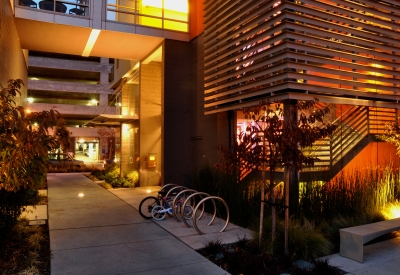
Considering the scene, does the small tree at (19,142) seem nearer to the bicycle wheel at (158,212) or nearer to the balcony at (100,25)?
the bicycle wheel at (158,212)

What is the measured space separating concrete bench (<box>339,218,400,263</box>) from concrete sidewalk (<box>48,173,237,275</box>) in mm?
2369

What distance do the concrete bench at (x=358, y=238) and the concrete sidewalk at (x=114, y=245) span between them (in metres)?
2.37

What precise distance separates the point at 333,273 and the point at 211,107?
7976mm

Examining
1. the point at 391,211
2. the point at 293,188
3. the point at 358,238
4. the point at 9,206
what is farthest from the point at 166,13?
the point at 358,238

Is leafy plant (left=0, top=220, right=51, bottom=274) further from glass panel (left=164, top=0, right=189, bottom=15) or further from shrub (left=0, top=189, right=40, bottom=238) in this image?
glass panel (left=164, top=0, right=189, bottom=15)

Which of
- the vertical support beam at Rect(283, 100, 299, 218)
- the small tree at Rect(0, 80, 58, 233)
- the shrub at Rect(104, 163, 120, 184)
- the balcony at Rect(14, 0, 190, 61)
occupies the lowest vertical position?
the shrub at Rect(104, 163, 120, 184)

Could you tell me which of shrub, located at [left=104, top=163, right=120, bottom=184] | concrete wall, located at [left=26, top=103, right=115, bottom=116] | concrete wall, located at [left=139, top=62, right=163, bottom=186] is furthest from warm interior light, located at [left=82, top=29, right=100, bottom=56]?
concrete wall, located at [left=26, top=103, right=115, bottom=116]

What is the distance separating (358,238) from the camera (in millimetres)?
5867

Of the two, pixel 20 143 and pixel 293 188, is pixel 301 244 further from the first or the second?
pixel 20 143

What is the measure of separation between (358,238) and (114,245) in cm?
A: 456

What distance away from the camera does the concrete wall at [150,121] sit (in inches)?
643

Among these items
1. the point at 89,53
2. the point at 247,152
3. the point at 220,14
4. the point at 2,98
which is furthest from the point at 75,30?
the point at 247,152

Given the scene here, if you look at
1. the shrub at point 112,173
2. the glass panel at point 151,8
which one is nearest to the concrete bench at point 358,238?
the glass panel at point 151,8

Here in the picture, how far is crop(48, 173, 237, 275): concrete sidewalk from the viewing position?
18.3 feet
